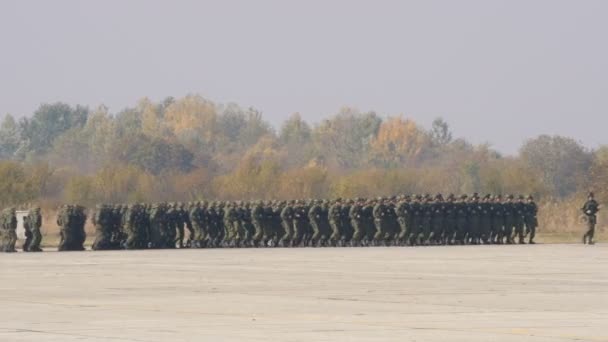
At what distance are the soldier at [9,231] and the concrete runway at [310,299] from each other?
10.1m

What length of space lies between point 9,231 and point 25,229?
0.51 metres

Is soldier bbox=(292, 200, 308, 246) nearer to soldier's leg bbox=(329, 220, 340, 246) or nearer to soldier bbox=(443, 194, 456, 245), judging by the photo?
soldier's leg bbox=(329, 220, 340, 246)

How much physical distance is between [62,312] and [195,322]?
2269mm

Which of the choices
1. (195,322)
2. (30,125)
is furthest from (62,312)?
(30,125)

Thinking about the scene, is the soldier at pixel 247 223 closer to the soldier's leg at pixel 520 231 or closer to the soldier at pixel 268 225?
the soldier at pixel 268 225

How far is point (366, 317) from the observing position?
17.6 m

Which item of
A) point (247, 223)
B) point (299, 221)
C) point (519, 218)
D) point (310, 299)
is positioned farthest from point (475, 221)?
point (310, 299)

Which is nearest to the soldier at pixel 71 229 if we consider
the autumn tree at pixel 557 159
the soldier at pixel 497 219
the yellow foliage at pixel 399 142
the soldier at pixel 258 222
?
the soldier at pixel 258 222

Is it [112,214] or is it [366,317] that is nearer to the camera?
[366,317]

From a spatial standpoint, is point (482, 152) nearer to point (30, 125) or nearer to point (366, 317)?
point (30, 125)

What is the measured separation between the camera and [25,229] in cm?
4428

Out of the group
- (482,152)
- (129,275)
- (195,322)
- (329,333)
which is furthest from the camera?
(482,152)

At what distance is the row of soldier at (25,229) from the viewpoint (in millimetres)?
43781

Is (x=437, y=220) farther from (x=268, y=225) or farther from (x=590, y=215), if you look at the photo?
(x=268, y=225)
